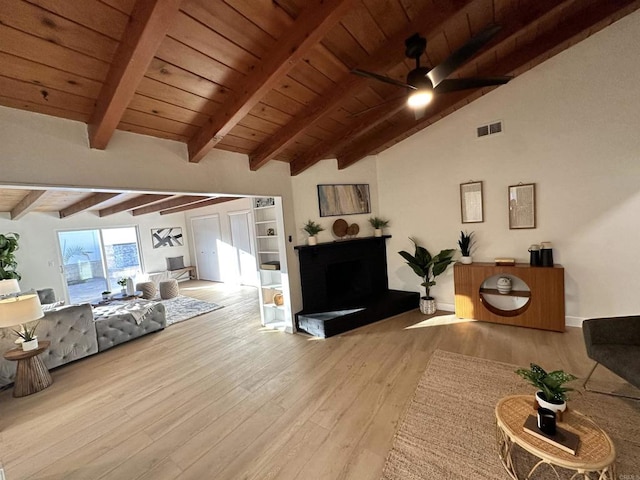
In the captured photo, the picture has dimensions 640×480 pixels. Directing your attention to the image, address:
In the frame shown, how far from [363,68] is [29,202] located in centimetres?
559

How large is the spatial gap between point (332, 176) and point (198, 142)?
2.31 m

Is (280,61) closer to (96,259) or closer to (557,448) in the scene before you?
(557,448)

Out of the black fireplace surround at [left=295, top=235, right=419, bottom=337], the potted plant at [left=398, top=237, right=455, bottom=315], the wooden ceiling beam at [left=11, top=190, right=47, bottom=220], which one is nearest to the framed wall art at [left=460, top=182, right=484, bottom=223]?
the potted plant at [left=398, top=237, right=455, bottom=315]

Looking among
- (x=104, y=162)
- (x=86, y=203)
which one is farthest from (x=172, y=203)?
(x=104, y=162)

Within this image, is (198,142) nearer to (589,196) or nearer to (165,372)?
(165,372)

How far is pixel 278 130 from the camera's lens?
123 inches

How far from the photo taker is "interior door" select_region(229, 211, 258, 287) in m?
7.30

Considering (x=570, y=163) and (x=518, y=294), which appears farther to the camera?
(x=518, y=294)

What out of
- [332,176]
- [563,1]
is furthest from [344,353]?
[563,1]

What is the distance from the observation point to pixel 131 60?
59.4 inches

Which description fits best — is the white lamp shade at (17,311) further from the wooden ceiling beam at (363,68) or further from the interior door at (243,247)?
the interior door at (243,247)

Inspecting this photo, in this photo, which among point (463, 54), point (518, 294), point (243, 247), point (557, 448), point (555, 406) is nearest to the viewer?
point (557, 448)

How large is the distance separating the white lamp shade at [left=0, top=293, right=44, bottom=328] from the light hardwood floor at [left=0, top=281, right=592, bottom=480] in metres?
0.93

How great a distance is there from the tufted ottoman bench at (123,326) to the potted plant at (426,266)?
4272 millimetres
